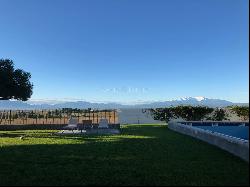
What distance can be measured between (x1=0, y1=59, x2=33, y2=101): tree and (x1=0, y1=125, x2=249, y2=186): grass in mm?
13235

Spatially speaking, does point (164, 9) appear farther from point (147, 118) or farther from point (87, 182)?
point (87, 182)

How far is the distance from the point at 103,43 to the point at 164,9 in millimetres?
18703

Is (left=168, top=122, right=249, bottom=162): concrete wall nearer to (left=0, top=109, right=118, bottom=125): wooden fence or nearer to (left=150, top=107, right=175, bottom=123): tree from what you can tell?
(left=150, top=107, right=175, bottom=123): tree

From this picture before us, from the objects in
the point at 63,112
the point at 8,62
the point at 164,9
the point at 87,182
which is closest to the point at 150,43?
the point at 164,9

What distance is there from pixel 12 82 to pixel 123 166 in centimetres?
1877

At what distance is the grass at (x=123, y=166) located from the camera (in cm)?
858

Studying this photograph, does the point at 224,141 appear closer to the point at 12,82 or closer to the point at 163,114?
the point at 12,82

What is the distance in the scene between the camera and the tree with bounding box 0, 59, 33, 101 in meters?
27.2

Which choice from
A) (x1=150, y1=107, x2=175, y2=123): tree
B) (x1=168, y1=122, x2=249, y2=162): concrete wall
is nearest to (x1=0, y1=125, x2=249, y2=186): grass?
(x1=168, y1=122, x2=249, y2=162): concrete wall

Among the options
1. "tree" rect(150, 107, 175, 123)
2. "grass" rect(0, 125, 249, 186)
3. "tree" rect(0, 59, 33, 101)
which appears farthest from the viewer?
"tree" rect(150, 107, 175, 123)

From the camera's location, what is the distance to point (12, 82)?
90.2ft

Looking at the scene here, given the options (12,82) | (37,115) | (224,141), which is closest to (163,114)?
(37,115)

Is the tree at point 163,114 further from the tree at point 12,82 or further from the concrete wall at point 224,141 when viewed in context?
the concrete wall at point 224,141

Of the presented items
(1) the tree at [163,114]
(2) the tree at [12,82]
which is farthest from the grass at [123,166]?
(1) the tree at [163,114]
